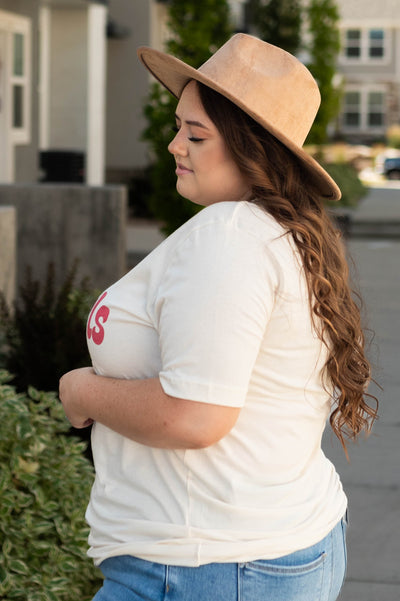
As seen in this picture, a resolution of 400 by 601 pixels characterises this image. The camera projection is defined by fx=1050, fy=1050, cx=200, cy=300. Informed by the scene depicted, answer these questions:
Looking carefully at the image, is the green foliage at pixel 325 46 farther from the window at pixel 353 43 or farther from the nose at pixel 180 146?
the window at pixel 353 43

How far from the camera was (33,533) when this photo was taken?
327 centimetres

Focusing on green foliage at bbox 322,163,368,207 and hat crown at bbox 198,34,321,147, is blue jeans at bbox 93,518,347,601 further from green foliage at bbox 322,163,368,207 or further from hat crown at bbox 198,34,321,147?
green foliage at bbox 322,163,368,207

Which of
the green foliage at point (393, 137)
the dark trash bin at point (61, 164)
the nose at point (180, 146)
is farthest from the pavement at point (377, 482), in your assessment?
the green foliage at point (393, 137)

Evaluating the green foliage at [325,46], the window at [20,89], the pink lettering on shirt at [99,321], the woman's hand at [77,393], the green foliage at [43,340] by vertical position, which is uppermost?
the green foliage at [325,46]

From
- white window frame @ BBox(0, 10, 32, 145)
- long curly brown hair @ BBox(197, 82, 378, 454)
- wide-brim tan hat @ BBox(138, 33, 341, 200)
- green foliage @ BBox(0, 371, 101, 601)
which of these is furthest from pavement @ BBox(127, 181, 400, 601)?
white window frame @ BBox(0, 10, 32, 145)

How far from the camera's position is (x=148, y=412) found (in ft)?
5.53

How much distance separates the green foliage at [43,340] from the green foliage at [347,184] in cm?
1702

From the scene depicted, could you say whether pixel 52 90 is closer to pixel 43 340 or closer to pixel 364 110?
pixel 43 340

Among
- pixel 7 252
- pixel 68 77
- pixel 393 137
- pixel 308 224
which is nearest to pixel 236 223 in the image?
pixel 308 224

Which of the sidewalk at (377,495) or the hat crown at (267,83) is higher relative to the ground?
the hat crown at (267,83)

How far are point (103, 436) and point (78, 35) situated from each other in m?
12.4

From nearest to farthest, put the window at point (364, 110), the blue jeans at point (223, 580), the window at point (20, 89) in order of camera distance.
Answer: the blue jeans at point (223, 580)
the window at point (20, 89)
the window at point (364, 110)

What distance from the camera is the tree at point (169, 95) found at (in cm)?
1067

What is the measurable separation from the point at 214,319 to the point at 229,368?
8 cm
